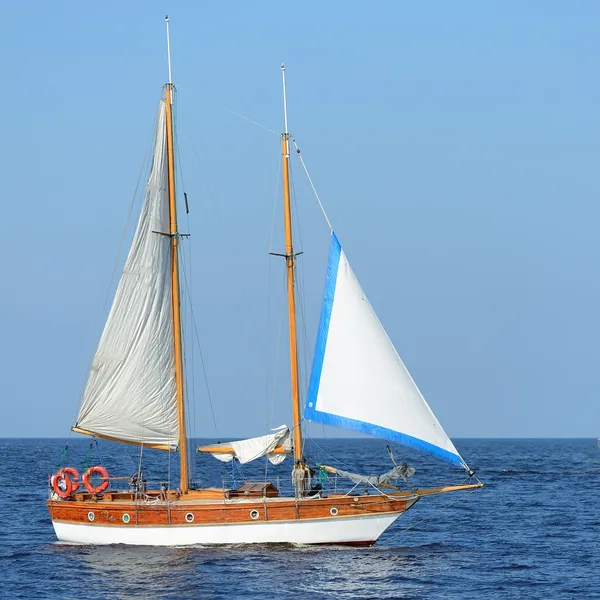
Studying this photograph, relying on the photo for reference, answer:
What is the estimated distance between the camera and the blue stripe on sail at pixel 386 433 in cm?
4041

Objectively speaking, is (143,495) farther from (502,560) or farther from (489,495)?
(489,495)

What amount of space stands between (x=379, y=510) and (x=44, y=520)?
69.9 feet

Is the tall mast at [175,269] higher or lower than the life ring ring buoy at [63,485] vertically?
higher

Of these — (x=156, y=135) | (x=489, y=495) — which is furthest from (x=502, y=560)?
(x=489, y=495)

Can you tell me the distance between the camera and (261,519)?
4075cm

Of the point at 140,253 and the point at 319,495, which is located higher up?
the point at 140,253

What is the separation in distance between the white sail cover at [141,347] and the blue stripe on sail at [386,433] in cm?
629

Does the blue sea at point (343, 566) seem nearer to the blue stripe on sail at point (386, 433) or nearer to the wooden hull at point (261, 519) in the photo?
the wooden hull at point (261, 519)

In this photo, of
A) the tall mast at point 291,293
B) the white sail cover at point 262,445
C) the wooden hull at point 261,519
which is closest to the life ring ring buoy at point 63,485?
the wooden hull at point 261,519

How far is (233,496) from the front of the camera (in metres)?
41.6

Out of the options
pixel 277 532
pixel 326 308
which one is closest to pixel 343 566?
pixel 277 532

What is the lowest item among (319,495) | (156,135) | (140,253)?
(319,495)

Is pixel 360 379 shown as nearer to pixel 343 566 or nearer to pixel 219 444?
pixel 219 444

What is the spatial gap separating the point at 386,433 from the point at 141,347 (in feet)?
32.5
